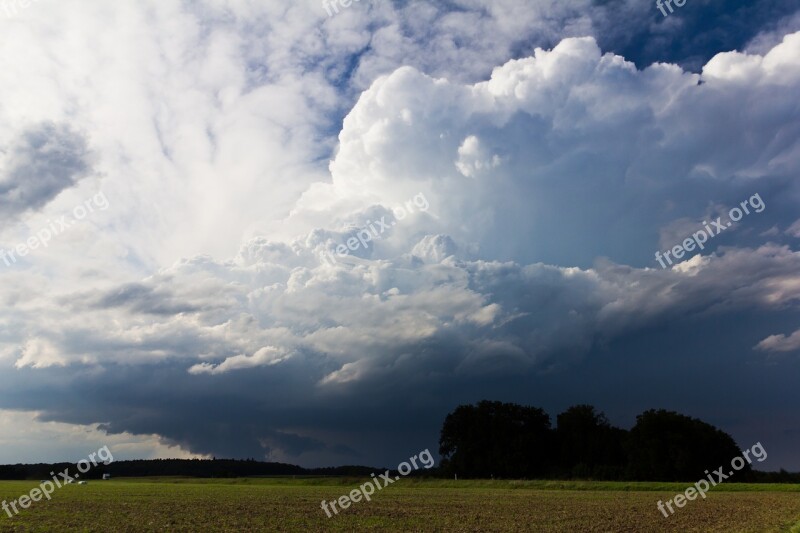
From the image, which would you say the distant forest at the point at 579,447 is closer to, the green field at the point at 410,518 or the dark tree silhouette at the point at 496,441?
the dark tree silhouette at the point at 496,441

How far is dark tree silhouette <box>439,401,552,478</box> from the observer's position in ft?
407

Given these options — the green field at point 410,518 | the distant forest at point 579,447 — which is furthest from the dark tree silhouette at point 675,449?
the green field at point 410,518

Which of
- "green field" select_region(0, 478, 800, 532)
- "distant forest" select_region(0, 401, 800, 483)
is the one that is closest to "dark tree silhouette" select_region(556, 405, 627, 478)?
"distant forest" select_region(0, 401, 800, 483)

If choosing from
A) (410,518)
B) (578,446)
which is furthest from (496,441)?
(410,518)

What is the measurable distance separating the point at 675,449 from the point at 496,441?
3492 cm

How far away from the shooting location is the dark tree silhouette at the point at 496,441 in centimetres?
12419

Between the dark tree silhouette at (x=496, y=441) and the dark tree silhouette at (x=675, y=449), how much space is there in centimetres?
2025

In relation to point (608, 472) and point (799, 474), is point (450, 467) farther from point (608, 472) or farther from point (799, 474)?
point (799, 474)

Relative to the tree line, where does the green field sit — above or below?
below

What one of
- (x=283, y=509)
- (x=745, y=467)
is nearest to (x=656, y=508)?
(x=283, y=509)

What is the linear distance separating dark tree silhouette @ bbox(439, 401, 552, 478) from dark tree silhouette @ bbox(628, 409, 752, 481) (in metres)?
20.3

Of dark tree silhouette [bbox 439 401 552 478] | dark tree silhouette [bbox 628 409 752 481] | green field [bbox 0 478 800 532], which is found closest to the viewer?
green field [bbox 0 478 800 532]

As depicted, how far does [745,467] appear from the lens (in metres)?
Answer: 110

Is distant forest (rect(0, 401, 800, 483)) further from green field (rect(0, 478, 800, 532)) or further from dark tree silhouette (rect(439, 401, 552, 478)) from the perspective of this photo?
green field (rect(0, 478, 800, 532))
